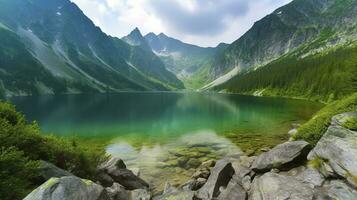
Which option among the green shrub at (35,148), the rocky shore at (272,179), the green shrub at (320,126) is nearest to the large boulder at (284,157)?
the rocky shore at (272,179)

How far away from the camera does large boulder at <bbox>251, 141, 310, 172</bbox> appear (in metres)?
17.4

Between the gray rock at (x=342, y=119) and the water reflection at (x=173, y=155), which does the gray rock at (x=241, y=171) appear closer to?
the water reflection at (x=173, y=155)

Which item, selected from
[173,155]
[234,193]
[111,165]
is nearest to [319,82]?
[173,155]

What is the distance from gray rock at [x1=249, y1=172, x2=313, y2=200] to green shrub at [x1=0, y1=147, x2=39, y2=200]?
1069cm

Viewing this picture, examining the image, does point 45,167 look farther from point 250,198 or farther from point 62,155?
point 250,198

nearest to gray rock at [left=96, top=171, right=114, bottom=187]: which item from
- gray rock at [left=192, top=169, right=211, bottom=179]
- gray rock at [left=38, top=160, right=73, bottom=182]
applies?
gray rock at [left=38, top=160, right=73, bottom=182]

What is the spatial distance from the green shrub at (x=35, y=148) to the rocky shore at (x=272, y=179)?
1251mm

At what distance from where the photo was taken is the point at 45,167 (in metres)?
14.5

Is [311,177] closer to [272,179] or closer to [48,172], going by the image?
[272,179]

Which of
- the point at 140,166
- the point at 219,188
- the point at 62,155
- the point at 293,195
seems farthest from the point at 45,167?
the point at 140,166

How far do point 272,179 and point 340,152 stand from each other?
3.59 metres

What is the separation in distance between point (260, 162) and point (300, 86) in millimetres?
147126

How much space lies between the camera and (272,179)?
1416 centimetres

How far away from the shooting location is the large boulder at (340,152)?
13.1 meters
